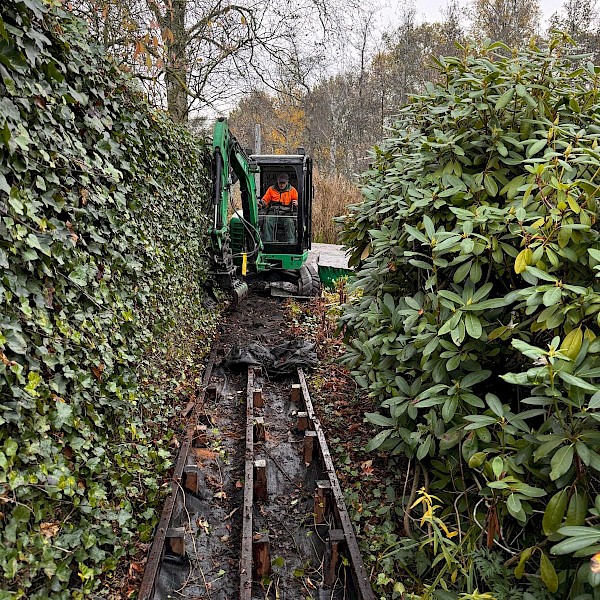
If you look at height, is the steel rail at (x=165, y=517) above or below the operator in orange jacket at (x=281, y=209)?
below

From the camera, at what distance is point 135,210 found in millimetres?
5047

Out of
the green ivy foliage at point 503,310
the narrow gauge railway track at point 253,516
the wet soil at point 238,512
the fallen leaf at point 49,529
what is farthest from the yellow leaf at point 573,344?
the fallen leaf at point 49,529

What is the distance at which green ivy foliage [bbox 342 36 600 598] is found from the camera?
97.5 inches

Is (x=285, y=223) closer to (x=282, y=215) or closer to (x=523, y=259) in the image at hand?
(x=282, y=215)

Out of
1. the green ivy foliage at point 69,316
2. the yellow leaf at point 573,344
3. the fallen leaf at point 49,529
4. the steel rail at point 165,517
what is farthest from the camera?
the steel rail at point 165,517

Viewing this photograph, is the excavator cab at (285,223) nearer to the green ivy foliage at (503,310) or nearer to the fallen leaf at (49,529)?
the green ivy foliage at (503,310)

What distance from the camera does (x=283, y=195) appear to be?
12.1 m

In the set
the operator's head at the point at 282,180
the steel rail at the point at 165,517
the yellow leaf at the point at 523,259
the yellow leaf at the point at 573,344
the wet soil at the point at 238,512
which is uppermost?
the operator's head at the point at 282,180

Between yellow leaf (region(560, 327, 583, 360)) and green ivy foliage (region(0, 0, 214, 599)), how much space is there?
9.04 feet

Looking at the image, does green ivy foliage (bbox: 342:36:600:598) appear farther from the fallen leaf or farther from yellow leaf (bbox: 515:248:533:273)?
the fallen leaf

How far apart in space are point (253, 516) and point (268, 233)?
8517 millimetres

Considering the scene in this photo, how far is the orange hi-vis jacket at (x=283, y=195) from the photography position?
39.8ft

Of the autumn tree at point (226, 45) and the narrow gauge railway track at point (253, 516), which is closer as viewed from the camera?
the narrow gauge railway track at point (253, 516)

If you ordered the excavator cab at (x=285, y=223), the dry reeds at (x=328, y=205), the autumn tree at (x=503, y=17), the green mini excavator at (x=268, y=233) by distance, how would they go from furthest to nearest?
the autumn tree at (x=503, y=17)
the dry reeds at (x=328, y=205)
the excavator cab at (x=285, y=223)
the green mini excavator at (x=268, y=233)
